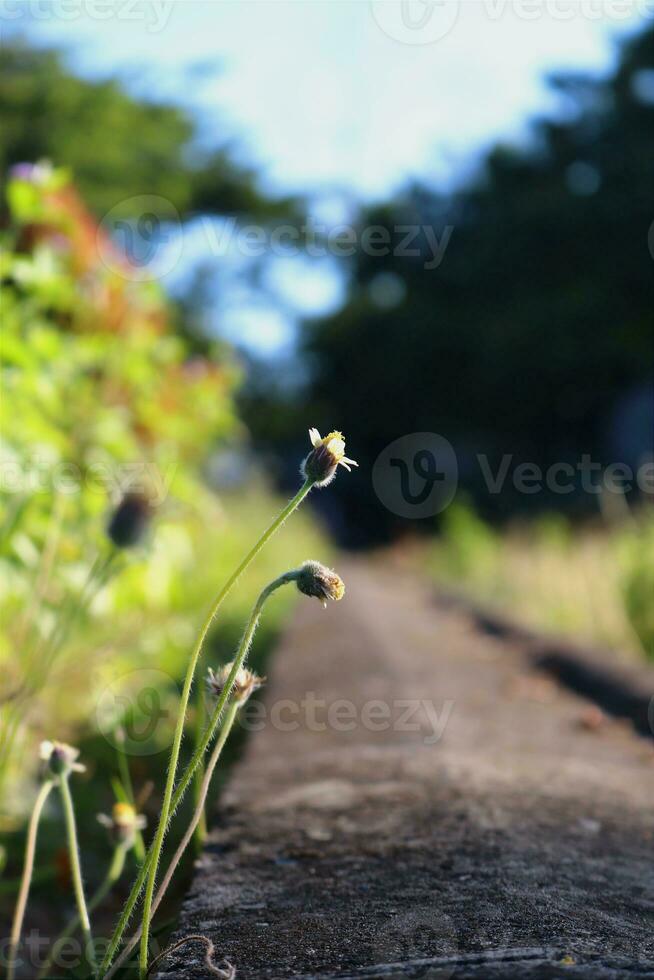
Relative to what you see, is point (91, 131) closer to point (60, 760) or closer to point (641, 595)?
Answer: point (641, 595)

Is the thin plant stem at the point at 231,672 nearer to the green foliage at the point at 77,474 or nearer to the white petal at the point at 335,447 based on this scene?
the white petal at the point at 335,447

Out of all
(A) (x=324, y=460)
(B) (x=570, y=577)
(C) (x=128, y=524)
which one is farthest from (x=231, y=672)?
(B) (x=570, y=577)

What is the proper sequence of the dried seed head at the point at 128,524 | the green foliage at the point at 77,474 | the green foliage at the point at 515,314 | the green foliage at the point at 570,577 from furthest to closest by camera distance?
the green foliage at the point at 515,314
the green foliage at the point at 570,577
the green foliage at the point at 77,474
the dried seed head at the point at 128,524

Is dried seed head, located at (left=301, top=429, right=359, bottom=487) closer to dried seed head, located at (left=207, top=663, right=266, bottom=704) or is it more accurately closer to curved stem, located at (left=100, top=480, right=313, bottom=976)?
curved stem, located at (left=100, top=480, right=313, bottom=976)

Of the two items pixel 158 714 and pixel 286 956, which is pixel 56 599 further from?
pixel 286 956

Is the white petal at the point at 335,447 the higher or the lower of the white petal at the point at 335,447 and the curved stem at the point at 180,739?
the higher

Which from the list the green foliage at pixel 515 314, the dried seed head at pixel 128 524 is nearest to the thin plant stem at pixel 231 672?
the dried seed head at pixel 128 524

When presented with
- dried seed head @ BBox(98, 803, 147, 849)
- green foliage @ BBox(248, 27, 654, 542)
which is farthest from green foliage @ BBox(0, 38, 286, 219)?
dried seed head @ BBox(98, 803, 147, 849)
